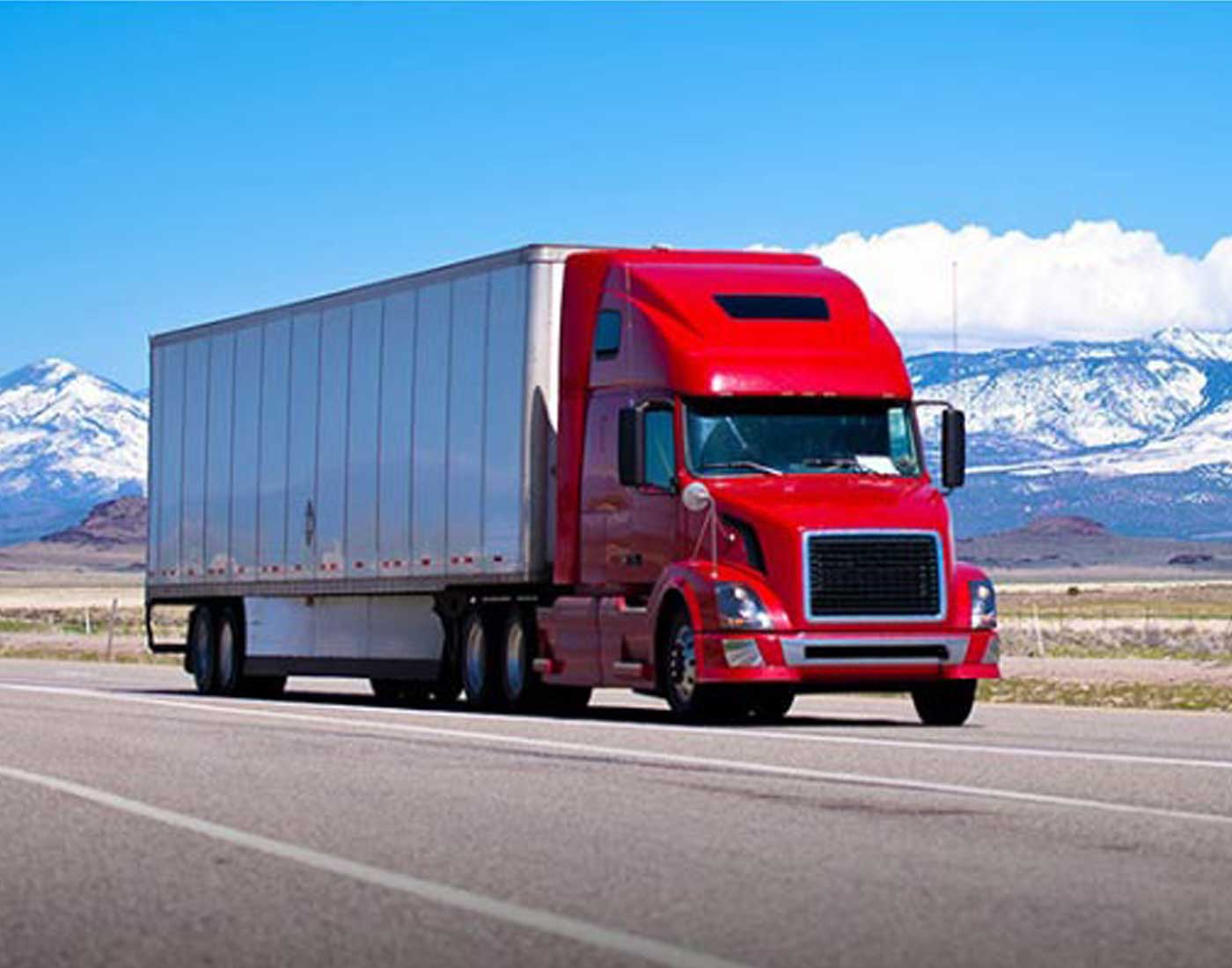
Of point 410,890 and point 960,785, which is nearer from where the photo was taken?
point 410,890

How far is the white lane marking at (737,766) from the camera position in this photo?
49.3 feet

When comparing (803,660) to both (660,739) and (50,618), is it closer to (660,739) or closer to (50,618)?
(660,739)

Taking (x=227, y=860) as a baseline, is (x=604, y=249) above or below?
above

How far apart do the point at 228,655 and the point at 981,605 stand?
13.1 meters

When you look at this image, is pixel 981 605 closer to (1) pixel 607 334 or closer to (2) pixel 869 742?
(2) pixel 869 742

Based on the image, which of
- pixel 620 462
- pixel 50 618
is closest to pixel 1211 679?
pixel 620 462

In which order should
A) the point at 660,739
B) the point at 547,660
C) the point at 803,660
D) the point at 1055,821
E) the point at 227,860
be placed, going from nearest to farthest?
the point at 227,860, the point at 1055,821, the point at 660,739, the point at 803,660, the point at 547,660

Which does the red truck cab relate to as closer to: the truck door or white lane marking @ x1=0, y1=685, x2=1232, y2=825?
the truck door

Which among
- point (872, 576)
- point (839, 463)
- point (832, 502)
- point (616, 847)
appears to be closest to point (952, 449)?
point (839, 463)

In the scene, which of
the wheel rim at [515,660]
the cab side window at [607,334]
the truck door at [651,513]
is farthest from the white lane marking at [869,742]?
the cab side window at [607,334]

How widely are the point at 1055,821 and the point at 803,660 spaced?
9.37m

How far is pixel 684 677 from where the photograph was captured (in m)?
24.2

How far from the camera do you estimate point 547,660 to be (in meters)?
26.6

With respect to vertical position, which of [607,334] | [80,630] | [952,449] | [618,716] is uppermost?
[607,334]
